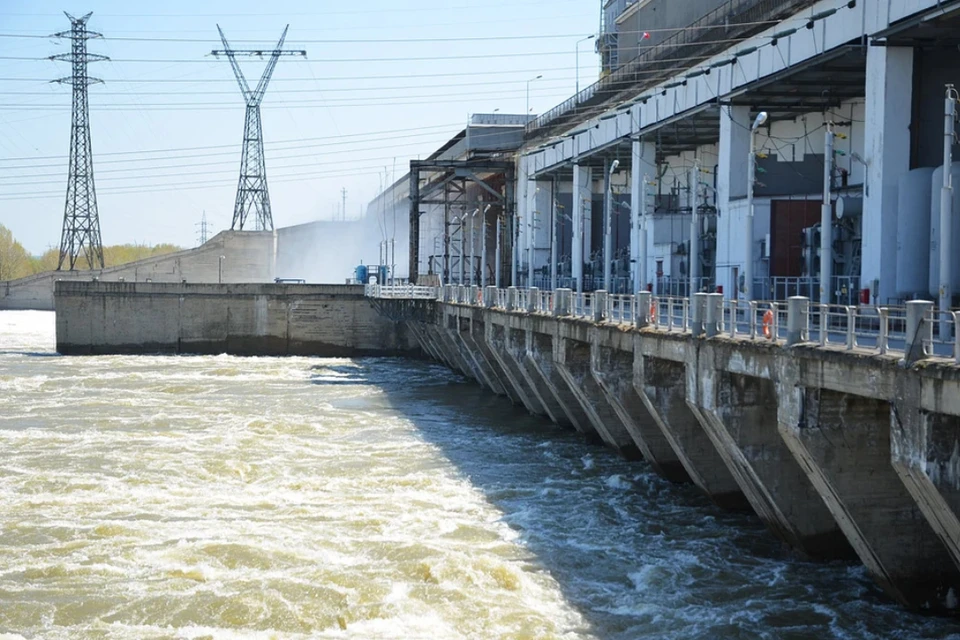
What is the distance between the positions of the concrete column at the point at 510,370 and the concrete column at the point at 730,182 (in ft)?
23.3

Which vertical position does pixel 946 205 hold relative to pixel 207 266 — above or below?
above

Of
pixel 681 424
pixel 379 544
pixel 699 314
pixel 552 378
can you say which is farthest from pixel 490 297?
pixel 379 544

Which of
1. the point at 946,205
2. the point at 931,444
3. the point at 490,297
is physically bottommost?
the point at 931,444

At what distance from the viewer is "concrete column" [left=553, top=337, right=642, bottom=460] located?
2942cm

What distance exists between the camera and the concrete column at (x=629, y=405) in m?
26.2

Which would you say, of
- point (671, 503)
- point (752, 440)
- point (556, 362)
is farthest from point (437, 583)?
point (556, 362)

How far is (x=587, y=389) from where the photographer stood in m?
30.1

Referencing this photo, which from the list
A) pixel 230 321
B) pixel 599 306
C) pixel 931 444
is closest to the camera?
pixel 931 444

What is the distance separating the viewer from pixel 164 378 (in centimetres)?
5106

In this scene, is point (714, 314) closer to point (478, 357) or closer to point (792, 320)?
point (792, 320)

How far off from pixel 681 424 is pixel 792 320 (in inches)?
250

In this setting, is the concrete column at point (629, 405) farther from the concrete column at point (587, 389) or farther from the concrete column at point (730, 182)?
the concrete column at point (730, 182)

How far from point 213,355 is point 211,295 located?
3415 mm

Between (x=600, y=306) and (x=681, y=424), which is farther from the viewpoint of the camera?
(x=600, y=306)
